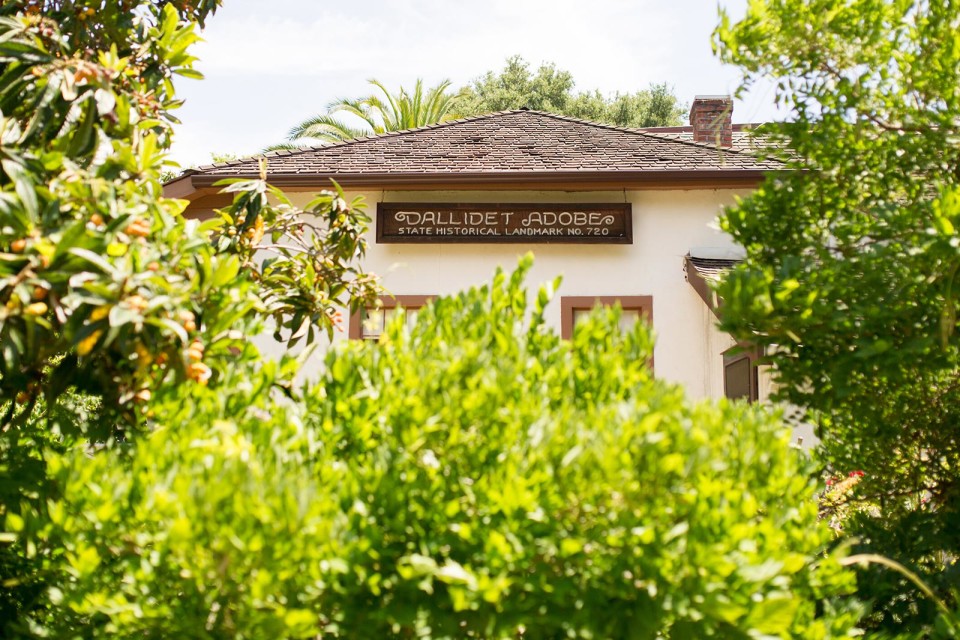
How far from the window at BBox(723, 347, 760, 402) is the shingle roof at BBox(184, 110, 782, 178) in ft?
8.03

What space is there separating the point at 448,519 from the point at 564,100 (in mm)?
41771

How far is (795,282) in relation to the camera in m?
3.04

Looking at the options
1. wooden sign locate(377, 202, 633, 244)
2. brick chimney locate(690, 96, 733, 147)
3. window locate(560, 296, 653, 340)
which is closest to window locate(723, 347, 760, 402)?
window locate(560, 296, 653, 340)

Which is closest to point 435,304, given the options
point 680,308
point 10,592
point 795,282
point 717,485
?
point 717,485

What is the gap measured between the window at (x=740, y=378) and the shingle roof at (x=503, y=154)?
2.45 meters

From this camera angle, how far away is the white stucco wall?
10781mm

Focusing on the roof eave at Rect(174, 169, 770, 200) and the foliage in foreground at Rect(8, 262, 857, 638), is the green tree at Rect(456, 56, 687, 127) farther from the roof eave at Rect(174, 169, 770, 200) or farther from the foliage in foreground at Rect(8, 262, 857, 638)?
the foliage in foreground at Rect(8, 262, 857, 638)

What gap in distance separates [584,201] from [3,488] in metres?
8.93

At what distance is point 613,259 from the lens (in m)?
10.9

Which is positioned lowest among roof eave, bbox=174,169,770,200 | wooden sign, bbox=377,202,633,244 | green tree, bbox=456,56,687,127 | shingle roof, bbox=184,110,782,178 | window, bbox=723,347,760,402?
window, bbox=723,347,760,402

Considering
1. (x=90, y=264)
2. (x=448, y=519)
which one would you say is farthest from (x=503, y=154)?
(x=448, y=519)

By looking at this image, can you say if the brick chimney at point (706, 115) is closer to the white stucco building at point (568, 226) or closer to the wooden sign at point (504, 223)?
the white stucco building at point (568, 226)

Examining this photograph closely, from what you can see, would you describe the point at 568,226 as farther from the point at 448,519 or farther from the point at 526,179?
the point at 448,519

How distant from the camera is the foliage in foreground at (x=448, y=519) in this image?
2096 millimetres
